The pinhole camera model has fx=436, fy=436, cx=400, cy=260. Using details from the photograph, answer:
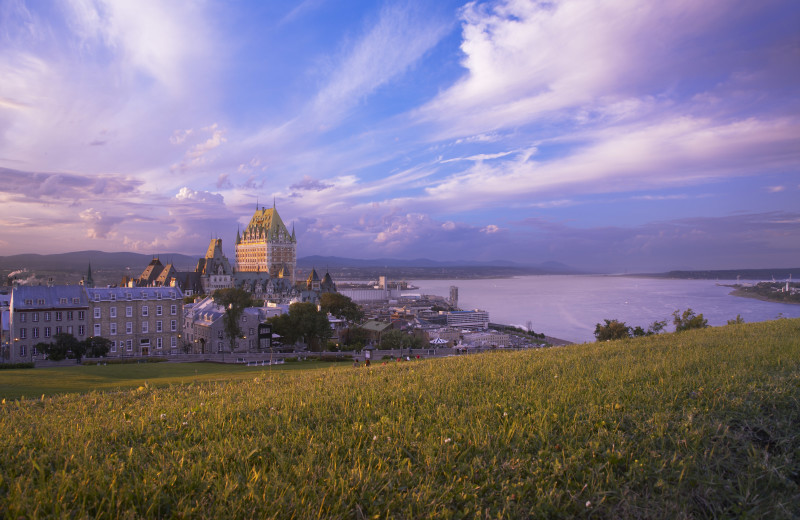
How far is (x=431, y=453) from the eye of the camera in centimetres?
309

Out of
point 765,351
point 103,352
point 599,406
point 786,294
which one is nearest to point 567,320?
point 786,294

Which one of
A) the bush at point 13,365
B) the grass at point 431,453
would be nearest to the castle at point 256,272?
the bush at point 13,365

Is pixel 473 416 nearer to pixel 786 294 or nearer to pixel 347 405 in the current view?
pixel 347 405

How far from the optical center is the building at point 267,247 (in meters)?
110

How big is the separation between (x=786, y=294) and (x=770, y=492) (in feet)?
310

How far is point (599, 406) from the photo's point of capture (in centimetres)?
401

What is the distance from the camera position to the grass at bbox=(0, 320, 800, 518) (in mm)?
2520

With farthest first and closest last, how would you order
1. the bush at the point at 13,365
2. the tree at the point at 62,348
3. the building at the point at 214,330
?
the building at the point at 214,330
the tree at the point at 62,348
the bush at the point at 13,365

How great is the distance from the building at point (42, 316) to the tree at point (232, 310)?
28.9ft

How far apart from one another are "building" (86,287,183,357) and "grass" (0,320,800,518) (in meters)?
30.2

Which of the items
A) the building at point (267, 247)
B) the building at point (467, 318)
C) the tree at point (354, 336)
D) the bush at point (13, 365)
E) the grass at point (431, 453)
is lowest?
the building at point (467, 318)

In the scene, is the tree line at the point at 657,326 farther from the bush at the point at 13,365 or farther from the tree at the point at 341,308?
the bush at the point at 13,365

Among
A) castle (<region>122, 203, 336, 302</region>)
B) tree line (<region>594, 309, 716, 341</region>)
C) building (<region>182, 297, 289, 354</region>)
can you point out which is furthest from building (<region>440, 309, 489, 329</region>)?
tree line (<region>594, 309, 716, 341</region>)

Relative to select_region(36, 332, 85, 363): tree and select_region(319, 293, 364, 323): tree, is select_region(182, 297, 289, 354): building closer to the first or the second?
select_region(36, 332, 85, 363): tree
